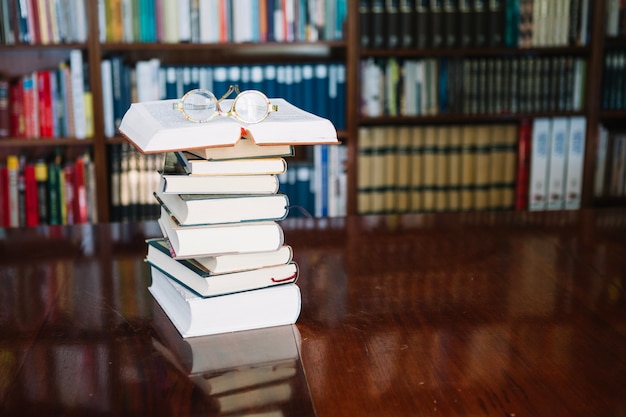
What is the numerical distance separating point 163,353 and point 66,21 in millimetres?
2009

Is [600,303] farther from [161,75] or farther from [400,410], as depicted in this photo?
[161,75]

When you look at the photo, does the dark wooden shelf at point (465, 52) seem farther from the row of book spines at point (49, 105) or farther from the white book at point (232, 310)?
the white book at point (232, 310)

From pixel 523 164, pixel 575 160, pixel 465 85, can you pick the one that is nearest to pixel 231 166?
pixel 465 85

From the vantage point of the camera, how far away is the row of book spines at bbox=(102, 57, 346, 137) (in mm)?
2781

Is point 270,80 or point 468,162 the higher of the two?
point 270,80

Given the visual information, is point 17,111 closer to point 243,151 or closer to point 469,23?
point 469,23

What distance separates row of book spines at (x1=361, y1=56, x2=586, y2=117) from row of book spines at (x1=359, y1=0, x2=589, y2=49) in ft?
0.25

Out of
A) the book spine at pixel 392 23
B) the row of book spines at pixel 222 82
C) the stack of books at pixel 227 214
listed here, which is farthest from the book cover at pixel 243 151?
the book spine at pixel 392 23

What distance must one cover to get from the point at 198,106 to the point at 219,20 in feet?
5.99

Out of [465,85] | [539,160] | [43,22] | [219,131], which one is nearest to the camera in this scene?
[219,131]

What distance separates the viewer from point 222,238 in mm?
1044

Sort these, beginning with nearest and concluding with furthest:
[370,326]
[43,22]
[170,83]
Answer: [370,326] < [43,22] < [170,83]

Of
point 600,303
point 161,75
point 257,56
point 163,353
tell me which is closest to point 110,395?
point 163,353

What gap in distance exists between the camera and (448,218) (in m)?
1.70
